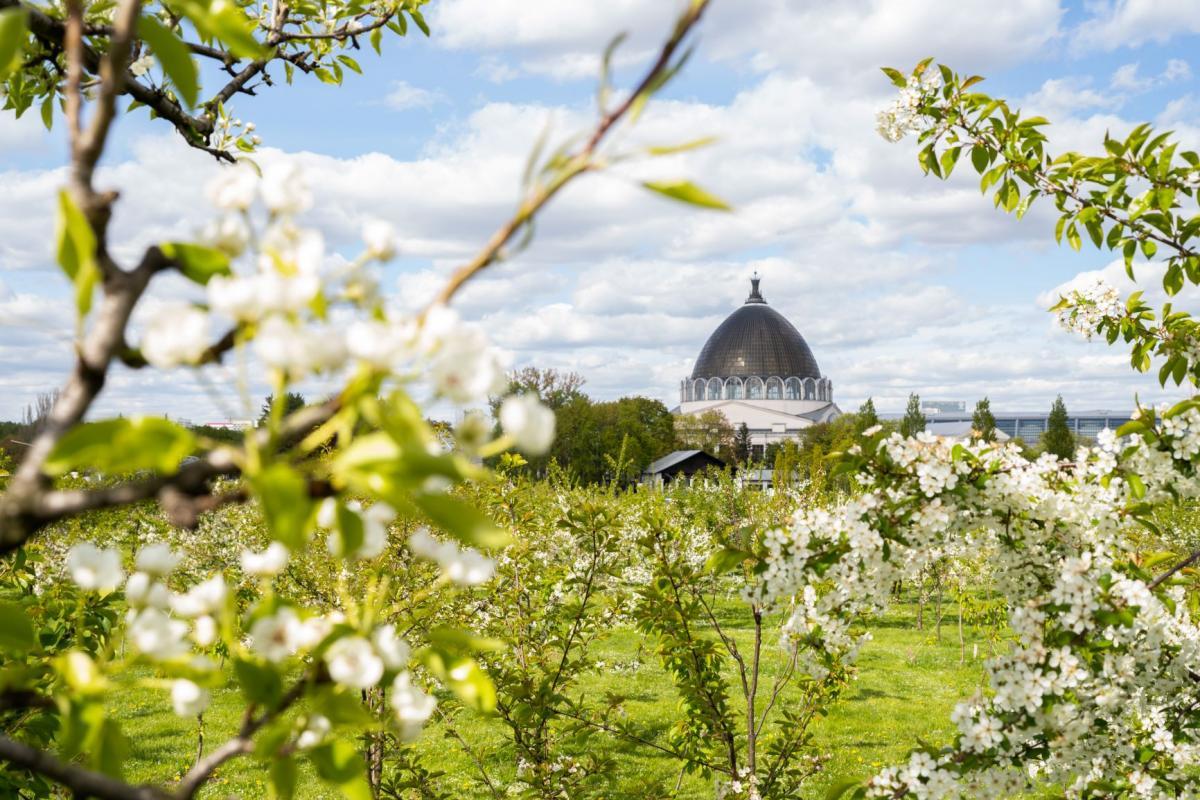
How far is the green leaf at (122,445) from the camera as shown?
25.1 inches

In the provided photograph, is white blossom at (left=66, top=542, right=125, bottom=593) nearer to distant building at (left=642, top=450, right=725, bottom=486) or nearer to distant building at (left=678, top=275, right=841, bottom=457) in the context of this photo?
distant building at (left=642, top=450, right=725, bottom=486)

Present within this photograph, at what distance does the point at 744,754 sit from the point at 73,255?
555 cm

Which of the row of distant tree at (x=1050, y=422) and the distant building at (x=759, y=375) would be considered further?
the distant building at (x=759, y=375)

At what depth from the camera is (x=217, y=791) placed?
6.59 metres

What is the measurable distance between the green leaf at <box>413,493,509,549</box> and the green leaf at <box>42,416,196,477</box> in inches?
7.7

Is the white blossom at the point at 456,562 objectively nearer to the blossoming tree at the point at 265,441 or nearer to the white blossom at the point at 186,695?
the blossoming tree at the point at 265,441

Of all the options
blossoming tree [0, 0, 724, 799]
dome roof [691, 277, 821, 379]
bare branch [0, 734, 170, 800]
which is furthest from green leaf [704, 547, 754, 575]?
dome roof [691, 277, 821, 379]

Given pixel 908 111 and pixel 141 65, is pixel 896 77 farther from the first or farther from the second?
pixel 141 65

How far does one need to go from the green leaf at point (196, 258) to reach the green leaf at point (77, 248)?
7 cm

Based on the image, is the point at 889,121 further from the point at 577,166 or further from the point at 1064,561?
the point at 577,166

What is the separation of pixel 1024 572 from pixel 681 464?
165ft

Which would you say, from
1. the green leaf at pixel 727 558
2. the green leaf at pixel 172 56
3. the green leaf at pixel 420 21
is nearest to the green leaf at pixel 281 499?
the green leaf at pixel 172 56

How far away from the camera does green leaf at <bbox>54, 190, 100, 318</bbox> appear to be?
27.2 inches

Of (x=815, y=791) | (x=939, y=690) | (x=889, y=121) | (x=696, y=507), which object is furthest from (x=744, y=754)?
(x=696, y=507)
